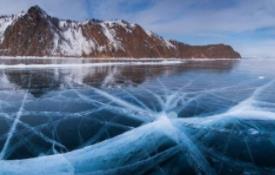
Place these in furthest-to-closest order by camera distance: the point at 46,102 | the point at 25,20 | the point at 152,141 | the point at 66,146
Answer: the point at 25,20 < the point at 46,102 < the point at 152,141 < the point at 66,146

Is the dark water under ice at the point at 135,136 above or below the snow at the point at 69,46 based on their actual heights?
below

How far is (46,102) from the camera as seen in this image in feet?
32.8

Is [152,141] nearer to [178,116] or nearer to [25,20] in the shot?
[178,116]

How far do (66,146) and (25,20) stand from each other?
205m

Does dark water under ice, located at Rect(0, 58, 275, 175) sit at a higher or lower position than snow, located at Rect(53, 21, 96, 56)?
lower

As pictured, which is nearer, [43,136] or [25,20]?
[43,136]

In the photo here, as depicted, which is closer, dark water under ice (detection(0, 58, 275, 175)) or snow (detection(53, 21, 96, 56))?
dark water under ice (detection(0, 58, 275, 175))

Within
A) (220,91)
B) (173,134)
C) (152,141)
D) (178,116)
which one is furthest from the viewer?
(220,91)

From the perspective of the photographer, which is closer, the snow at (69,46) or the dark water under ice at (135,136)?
the dark water under ice at (135,136)

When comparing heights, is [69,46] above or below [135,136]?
above

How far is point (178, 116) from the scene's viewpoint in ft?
27.7

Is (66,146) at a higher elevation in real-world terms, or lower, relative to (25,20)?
lower

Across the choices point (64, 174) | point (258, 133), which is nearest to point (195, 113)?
point (258, 133)

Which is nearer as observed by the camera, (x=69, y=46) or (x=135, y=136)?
(x=135, y=136)
